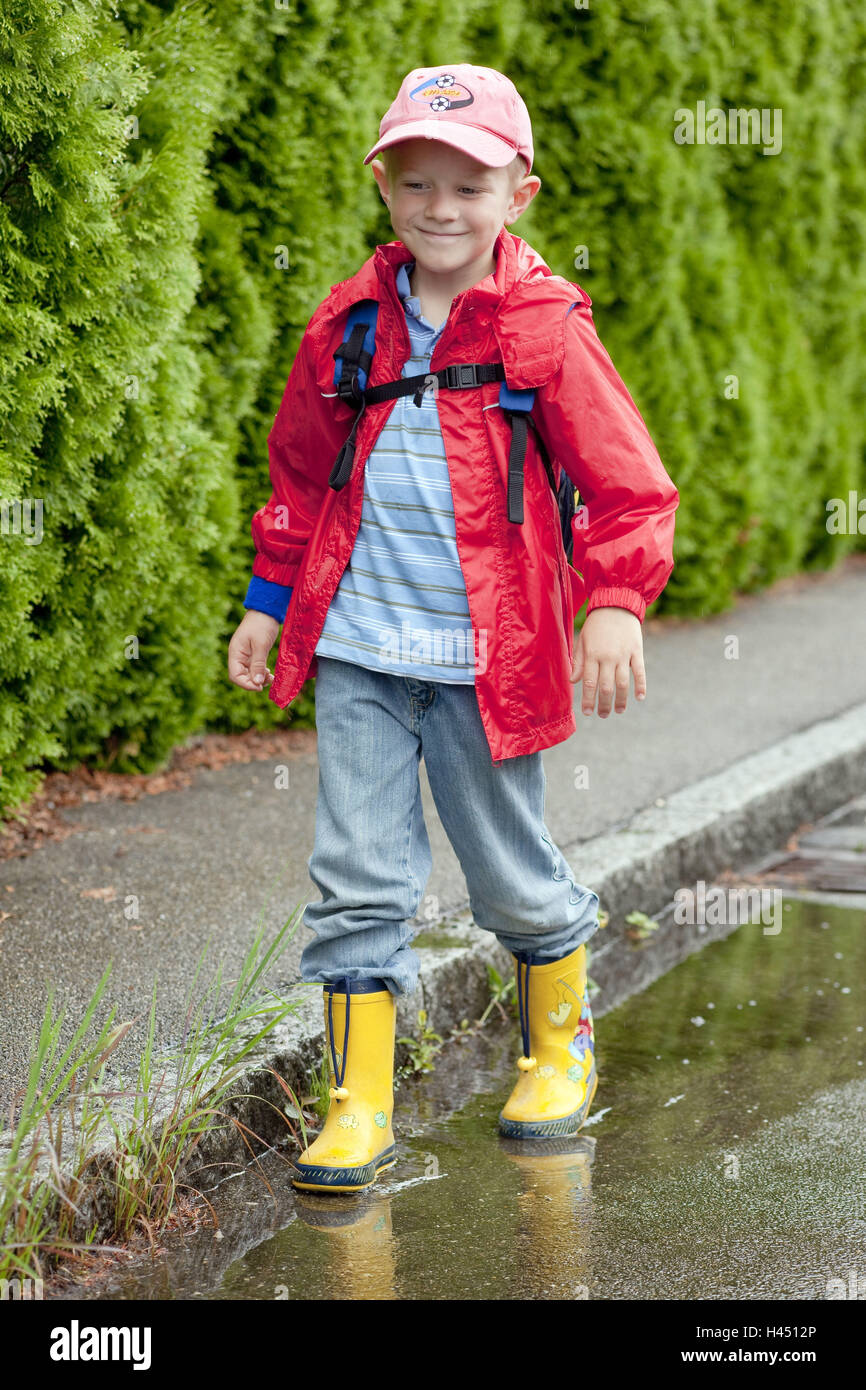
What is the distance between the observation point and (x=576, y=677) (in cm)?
270

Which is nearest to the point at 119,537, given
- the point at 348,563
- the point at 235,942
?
the point at 235,942

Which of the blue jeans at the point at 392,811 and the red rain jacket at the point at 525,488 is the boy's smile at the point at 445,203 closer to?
the red rain jacket at the point at 525,488

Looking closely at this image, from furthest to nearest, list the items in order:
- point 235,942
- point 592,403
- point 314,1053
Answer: point 235,942 < point 314,1053 < point 592,403

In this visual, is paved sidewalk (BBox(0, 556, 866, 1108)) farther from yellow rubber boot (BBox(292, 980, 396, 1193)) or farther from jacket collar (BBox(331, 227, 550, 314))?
jacket collar (BBox(331, 227, 550, 314))

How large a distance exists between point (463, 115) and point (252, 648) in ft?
3.21

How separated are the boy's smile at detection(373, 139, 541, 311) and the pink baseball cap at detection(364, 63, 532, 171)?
5cm

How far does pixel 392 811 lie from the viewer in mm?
2816

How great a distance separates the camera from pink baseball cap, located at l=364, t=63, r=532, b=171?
8.51 feet

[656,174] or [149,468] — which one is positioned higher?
[656,174]

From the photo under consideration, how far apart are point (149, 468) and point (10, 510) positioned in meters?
0.53

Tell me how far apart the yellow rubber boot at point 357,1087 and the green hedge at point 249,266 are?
53.7 inches

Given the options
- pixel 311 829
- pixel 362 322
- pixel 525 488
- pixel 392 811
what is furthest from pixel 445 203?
pixel 311 829

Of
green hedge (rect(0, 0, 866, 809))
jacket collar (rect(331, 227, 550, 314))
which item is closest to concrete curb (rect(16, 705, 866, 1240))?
green hedge (rect(0, 0, 866, 809))
